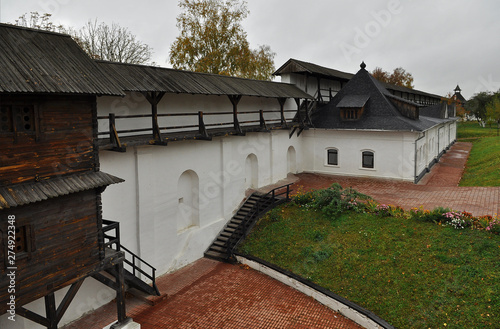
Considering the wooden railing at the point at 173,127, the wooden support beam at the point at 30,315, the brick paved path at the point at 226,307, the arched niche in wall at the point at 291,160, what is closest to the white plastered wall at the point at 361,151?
the arched niche in wall at the point at 291,160

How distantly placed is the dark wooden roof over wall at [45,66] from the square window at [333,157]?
1806cm

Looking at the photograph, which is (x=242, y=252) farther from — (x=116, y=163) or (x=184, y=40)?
(x=184, y=40)

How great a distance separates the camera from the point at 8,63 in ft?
25.2

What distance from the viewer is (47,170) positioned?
8188 millimetres

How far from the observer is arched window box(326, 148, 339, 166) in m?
25.0

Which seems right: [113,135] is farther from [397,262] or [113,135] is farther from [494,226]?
[494,226]

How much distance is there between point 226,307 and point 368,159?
590 inches

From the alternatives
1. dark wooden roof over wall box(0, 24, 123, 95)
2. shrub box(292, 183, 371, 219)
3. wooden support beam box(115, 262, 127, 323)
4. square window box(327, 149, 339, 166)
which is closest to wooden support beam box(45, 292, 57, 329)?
wooden support beam box(115, 262, 127, 323)

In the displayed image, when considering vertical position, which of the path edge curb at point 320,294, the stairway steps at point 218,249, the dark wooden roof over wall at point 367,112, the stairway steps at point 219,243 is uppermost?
the dark wooden roof over wall at point 367,112

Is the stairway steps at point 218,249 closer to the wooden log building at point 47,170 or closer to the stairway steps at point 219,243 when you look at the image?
the stairway steps at point 219,243

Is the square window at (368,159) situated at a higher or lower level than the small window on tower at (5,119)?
lower

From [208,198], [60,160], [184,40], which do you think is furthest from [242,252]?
[184,40]

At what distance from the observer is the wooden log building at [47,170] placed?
759 centimetres

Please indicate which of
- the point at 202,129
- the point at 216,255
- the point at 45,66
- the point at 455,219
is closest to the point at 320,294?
the point at 216,255
